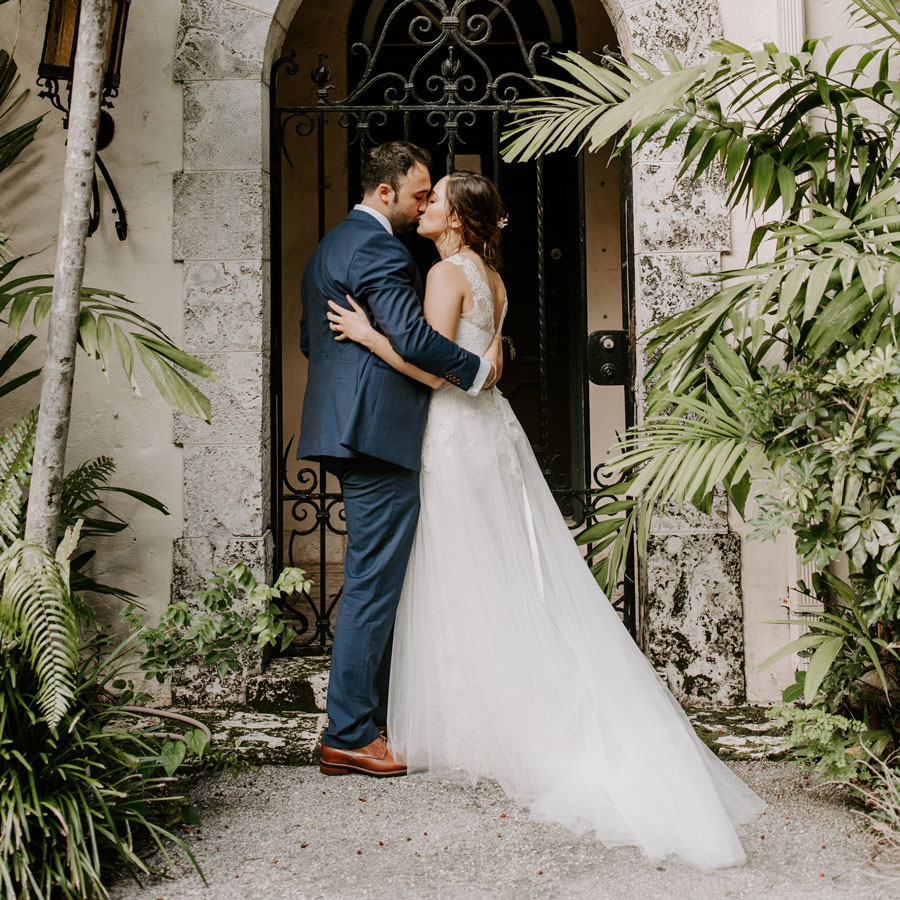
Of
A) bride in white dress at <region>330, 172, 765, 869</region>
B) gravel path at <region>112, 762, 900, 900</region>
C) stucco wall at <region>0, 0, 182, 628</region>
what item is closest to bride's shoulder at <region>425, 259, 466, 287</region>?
bride in white dress at <region>330, 172, 765, 869</region>

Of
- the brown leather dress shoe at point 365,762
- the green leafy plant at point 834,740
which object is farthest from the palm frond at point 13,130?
the green leafy plant at point 834,740

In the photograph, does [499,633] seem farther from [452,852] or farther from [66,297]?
[66,297]

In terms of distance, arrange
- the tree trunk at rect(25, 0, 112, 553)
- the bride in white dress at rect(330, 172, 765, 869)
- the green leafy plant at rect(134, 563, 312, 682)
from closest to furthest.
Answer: the tree trunk at rect(25, 0, 112, 553) → the bride in white dress at rect(330, 172, 765, 869) → the green leafy plant at rect(134, 563, 312, 682)

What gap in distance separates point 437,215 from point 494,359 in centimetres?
52

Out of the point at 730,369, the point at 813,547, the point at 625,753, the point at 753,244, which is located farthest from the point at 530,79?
the point at 625,753

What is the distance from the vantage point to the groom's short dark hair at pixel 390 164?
3500 millimetres

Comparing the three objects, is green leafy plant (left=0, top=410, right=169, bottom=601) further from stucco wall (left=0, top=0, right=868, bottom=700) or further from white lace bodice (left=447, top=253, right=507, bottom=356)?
white lace bodice (left=447, top=253, right=507, bottom=356)

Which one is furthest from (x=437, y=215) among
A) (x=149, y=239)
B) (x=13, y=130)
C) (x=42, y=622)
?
(x=42, y=622)

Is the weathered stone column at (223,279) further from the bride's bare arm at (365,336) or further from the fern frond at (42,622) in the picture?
the fern frond at (42,622)

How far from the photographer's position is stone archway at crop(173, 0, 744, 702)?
4008mm

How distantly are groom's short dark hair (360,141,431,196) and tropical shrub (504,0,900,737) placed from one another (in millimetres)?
382

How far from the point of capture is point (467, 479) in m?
3.46

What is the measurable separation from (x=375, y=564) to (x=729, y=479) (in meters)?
1.16

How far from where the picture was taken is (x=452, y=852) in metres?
2.86
